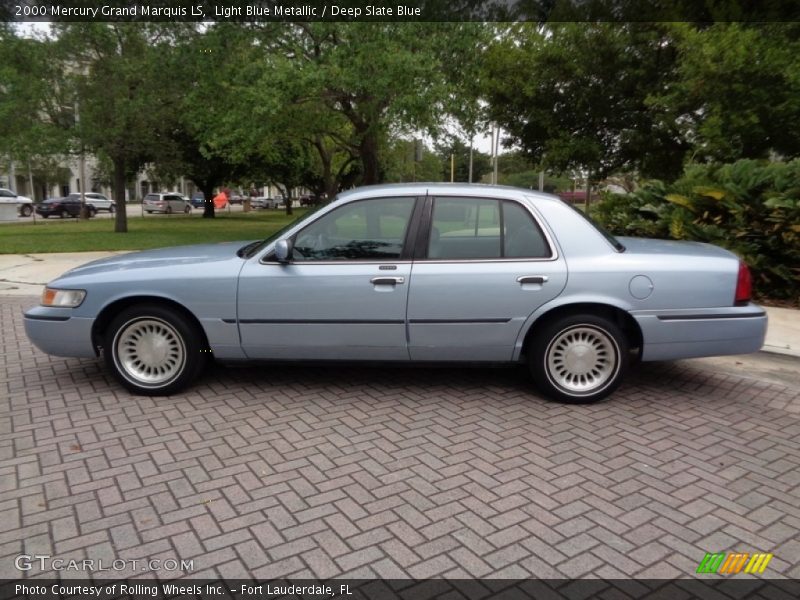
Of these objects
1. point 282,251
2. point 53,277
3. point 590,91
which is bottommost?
point 53,277

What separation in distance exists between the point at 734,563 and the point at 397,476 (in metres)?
1.70

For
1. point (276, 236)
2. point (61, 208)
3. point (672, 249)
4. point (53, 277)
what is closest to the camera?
point (276, 236)

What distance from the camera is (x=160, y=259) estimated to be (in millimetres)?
5055

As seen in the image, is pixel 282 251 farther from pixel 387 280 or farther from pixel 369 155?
pixel 369 155

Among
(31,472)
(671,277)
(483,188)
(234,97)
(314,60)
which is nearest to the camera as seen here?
(31,472)

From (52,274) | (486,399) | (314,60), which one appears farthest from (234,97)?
(486,399)

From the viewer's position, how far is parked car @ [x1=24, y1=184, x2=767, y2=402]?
15.0 ft

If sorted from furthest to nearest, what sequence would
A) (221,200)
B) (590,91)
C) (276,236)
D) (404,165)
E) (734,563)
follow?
(221,200)
(404,165)
(590,91)
(276,236)
(734,563)

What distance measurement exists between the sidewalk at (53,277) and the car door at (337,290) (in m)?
4.07

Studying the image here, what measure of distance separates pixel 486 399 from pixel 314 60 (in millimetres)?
12151

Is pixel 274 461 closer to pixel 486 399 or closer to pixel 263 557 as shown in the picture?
pixel 263 557

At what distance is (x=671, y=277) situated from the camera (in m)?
4.56

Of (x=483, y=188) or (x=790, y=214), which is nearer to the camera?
(x=483, y=188)

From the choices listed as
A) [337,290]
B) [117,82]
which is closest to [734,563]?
[337,290]
